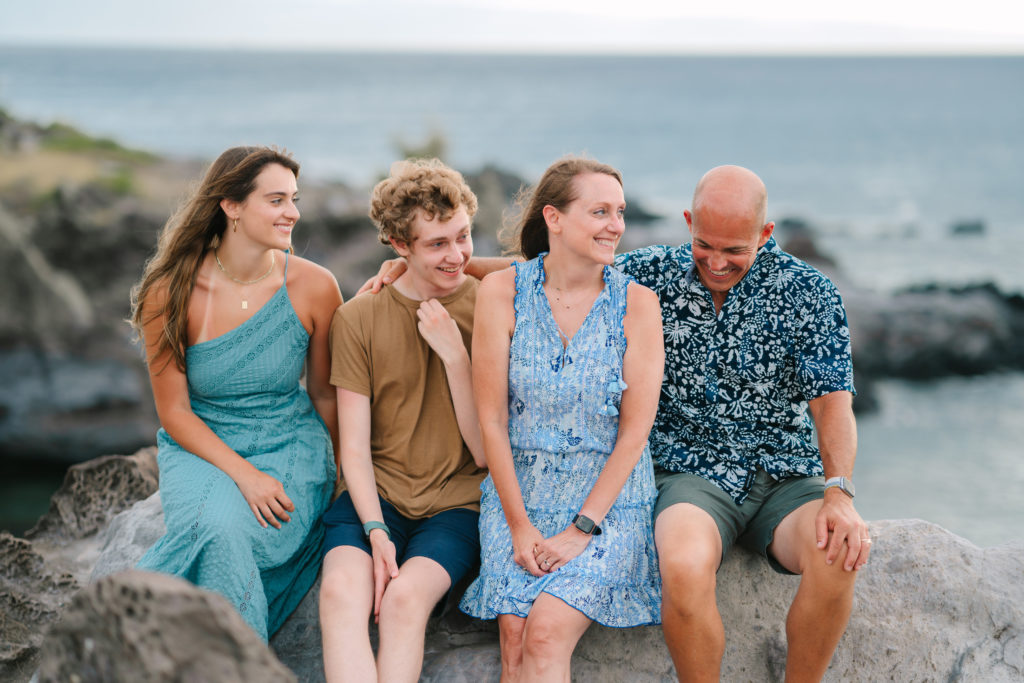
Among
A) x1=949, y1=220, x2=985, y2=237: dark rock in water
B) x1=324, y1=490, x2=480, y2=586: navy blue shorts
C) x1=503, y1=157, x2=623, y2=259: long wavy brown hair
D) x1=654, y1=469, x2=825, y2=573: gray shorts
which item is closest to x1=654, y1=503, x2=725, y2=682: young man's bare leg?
x1=654, y1=469, x2=825, y2=573: gray shorts

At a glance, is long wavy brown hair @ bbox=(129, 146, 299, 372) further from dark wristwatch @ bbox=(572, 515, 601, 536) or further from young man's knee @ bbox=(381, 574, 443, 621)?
dark wristwatch @ bbox=(572, 515, 601, 536)

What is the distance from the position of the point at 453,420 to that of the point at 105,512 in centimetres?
249

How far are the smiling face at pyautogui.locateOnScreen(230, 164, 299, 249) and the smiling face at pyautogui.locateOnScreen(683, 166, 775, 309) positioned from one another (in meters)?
1.58

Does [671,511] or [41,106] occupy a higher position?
[41,106]

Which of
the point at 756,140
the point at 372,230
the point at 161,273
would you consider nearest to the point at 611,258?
the point at 161,273

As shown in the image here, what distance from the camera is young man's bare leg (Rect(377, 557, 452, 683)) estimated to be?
2.95 metres

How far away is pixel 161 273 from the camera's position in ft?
11.8

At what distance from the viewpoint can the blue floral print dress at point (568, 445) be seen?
3.14m

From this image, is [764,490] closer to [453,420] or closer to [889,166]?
[453,420]

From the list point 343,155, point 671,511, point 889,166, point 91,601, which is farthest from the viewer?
point 343,155

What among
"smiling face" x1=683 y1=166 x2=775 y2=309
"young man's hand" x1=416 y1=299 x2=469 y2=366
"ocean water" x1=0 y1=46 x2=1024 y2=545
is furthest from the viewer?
"ocean water" x1=0 y1=46 x2=1024 y2=545

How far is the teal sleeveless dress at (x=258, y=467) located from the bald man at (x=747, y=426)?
55.7 inches

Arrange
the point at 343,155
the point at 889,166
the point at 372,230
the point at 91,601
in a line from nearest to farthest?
the point at 91,601 → the point at 372,230 → the point at 889,166 → the point at 343,155

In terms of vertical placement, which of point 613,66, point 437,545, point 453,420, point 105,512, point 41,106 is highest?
point 613,66
